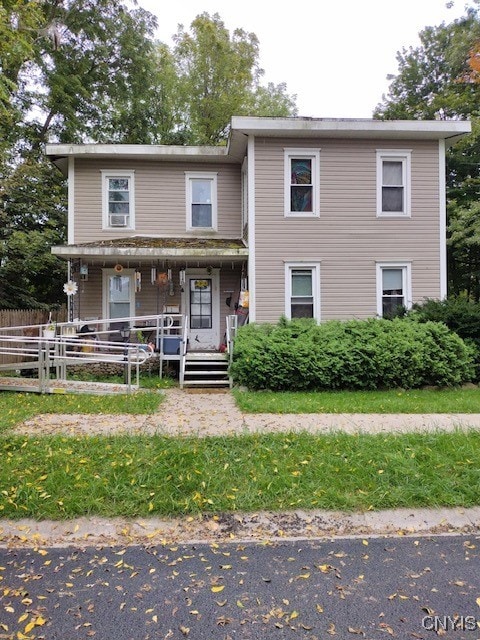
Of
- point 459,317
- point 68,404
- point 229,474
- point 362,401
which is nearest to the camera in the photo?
point 229,474

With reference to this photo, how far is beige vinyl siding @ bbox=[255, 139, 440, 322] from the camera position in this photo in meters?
11.3

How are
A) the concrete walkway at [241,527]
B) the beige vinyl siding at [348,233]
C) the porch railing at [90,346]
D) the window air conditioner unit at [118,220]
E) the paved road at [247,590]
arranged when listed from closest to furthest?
the paved road at [247,590] < the concrete walkway at [241,527] < the porch railing at [90,346] < the beige vinyl siding at [348,233] < the window air conditioner unit at [118,220]

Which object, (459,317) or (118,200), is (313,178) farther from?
(118,200)

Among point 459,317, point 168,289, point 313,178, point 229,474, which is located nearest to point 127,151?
point 168,289

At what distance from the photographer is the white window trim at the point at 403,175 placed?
11.6 metres

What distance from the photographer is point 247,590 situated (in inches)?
108

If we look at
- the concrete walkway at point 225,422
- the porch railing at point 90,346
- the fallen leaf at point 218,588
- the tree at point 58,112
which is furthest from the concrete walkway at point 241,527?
the tree at point 58,112

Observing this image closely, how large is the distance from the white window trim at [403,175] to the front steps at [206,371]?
5835 millimetres

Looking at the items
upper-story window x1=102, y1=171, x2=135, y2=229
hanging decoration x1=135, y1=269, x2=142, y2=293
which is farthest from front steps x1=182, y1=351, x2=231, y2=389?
upper-story window x1=102, y1=171, x2=135, y2=229

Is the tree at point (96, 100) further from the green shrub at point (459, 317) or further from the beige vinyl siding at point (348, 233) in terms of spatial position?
the green shrub at point (459, 317)

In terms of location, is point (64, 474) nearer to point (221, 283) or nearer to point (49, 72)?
point (221, 283)

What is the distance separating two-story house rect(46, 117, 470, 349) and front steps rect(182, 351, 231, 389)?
5.20ft

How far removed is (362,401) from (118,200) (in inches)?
357

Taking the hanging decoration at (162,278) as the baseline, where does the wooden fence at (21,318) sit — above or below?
below
